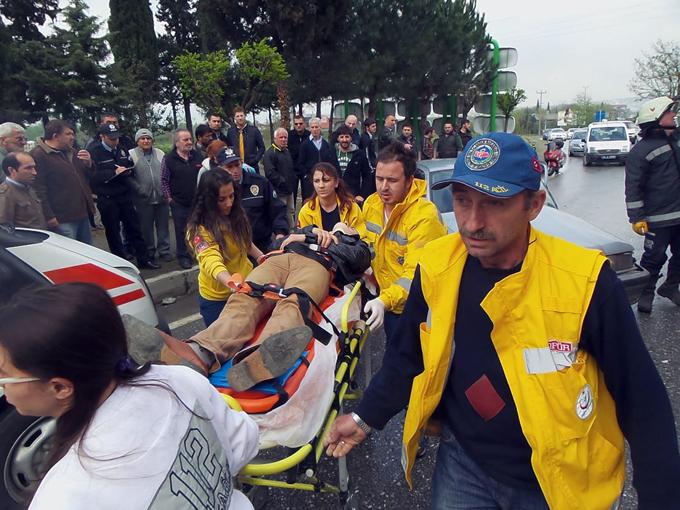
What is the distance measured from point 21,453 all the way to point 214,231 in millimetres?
1606

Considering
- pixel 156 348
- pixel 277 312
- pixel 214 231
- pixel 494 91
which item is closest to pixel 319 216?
pixel 214 231

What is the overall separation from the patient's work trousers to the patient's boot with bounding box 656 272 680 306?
12.2ft

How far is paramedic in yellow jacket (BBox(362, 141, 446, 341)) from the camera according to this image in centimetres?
253

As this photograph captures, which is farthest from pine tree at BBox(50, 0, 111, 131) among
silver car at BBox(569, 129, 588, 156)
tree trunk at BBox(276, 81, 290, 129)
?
silver car at BBox(569, 129, 588, 156)

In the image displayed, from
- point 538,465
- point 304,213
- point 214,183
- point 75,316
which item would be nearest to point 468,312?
point 538,465

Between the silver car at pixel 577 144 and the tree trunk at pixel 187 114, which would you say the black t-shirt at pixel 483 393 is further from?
the silver car at pixel 577 144

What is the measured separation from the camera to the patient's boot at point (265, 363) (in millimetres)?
1917

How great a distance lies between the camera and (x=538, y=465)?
1202 mm

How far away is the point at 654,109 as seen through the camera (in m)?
4.07

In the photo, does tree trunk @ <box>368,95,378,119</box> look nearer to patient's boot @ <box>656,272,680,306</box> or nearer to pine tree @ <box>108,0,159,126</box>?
pine tree @ <box>108,0,159,126</box>

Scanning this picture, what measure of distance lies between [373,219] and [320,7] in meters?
12.1

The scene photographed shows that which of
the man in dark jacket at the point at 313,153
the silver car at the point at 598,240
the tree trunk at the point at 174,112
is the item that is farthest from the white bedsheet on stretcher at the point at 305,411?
the tree trunk at the point at 174,112

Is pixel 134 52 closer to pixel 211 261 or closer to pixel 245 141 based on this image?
pixel 245 141

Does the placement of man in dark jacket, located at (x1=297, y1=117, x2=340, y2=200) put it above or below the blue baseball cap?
below
